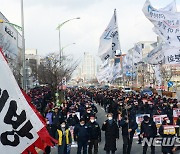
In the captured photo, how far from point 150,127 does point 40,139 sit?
7608 mm

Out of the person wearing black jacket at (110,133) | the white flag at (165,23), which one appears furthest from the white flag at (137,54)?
the person wearing black jacket at (110,133)

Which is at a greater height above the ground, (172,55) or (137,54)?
(137,54)

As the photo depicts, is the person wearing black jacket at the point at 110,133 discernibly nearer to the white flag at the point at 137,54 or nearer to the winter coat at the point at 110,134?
the winter coat at the point at 110,134

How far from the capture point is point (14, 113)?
321cm

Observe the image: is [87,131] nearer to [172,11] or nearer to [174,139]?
[174,139]

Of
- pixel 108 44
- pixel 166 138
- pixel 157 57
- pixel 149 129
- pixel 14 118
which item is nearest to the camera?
pixel 14 118

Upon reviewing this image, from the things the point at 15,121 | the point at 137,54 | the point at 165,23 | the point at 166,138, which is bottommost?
the point at 166,138

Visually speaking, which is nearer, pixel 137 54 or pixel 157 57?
pixel 157 57

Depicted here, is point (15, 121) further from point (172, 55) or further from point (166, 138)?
point (172, 55)

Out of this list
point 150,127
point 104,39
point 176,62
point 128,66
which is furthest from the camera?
point 128,66

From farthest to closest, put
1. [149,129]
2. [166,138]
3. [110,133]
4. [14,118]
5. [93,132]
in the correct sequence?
1. [93,132]
2. [149,129]
3. [166,138]
4. [110,133]
5. [14,118]

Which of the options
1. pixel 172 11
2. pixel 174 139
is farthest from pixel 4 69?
pixel 172 11

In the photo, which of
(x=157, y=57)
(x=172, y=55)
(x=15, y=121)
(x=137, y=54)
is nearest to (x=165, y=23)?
(x=172, y=55)

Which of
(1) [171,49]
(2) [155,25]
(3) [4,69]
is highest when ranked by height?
(2) [155,25]
